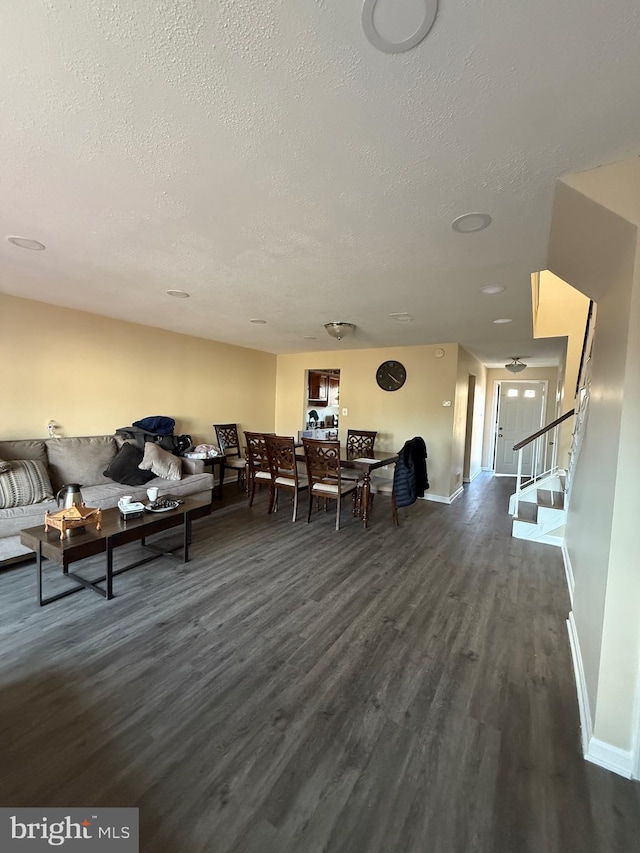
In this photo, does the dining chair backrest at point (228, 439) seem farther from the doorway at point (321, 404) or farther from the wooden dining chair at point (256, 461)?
the doorway at point (321, 404)

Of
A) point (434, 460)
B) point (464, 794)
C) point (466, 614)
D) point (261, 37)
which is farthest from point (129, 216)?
point (434, 460)

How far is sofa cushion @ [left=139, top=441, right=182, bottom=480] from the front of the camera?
4090 mm

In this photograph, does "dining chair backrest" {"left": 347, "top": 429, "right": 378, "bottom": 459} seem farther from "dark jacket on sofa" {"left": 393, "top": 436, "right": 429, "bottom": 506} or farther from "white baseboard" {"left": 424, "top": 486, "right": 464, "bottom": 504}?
"white baseboard" {"left": 424, "top": 486, "right": 464, "bottom": 504}

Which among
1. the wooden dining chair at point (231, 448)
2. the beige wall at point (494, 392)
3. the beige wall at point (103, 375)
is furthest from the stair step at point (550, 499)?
the beige wall at point (103, 375)

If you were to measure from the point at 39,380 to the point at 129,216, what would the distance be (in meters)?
2.85

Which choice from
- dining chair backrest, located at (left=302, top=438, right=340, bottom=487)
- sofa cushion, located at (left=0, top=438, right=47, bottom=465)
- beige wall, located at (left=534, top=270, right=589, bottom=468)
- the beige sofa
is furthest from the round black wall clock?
sofa cushion, located at (left=0, top=438, right=47, bottom=465)

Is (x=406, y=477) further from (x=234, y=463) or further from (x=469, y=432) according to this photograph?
(x=469, y=432)

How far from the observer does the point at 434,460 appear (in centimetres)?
540

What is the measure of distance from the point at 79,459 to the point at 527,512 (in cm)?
519

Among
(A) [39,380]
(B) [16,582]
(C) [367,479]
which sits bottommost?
(B) [16,582]

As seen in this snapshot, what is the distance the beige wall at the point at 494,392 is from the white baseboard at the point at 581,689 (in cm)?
633

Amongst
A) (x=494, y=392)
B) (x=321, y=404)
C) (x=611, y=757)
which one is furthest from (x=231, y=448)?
(x=494, y=392)

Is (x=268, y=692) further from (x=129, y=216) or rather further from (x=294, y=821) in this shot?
(x=129, y=216)

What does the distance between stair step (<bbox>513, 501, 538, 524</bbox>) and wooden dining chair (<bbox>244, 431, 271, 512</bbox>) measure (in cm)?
306
